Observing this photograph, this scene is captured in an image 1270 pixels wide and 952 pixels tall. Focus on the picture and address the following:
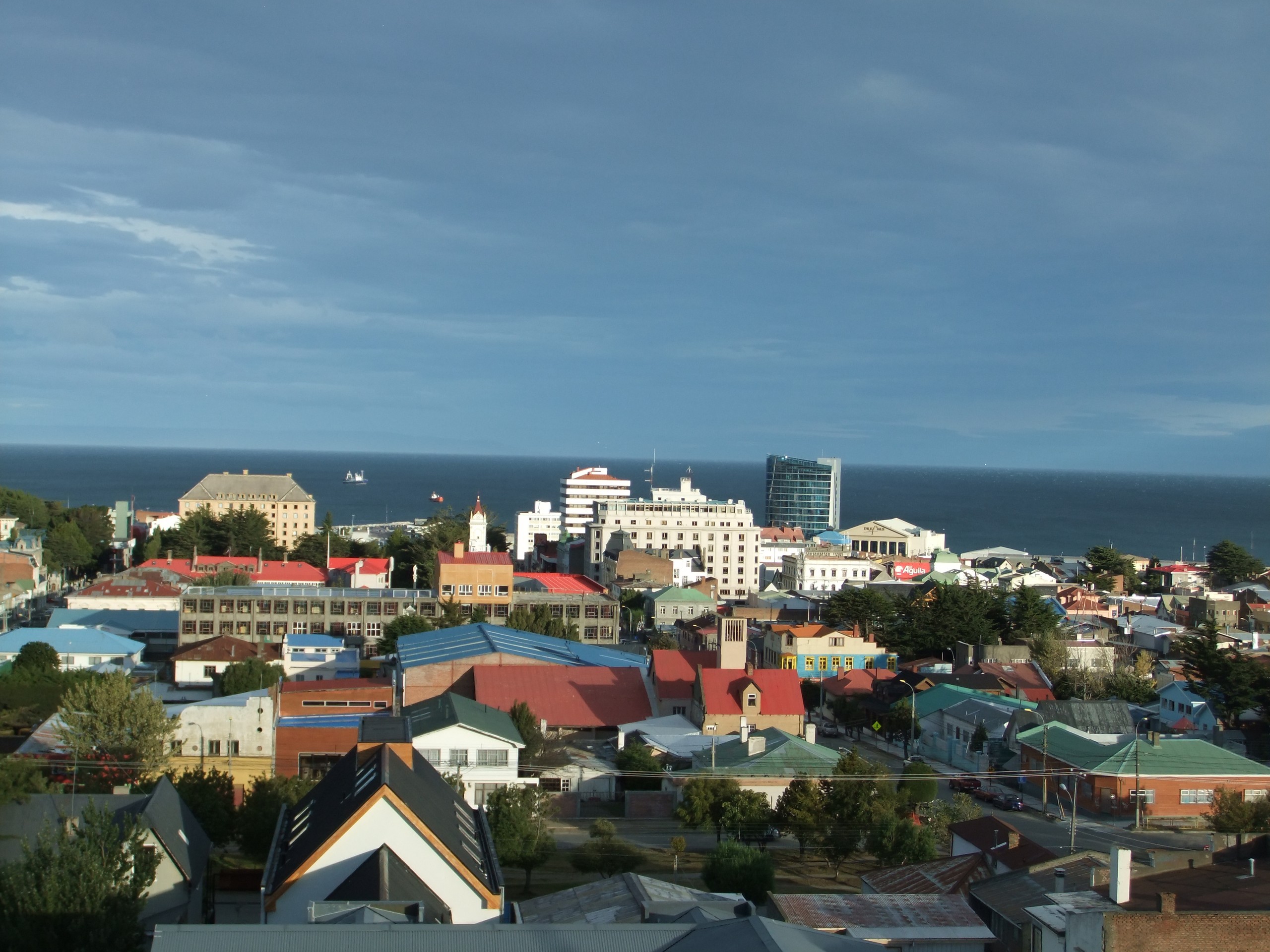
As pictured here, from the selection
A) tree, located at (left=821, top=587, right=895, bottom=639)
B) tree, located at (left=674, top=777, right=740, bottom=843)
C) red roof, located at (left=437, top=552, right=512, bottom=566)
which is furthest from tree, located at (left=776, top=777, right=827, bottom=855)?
tree, located at (left=821, top=587, right=895, bottom=639)

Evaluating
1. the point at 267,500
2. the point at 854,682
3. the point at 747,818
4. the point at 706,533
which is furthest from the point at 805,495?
the point at 747,818

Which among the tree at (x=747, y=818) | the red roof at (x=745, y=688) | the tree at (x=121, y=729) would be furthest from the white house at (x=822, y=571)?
the tree at (x=121, y=729)

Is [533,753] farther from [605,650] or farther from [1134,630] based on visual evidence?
[1134,630]

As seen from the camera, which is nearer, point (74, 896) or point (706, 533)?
point (74, 896)

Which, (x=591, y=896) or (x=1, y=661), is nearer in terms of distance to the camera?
(x=591, y=896)

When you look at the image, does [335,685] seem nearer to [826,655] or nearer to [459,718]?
[459,718]

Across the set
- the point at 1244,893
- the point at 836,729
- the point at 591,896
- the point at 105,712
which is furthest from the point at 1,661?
the point at 1244,893
